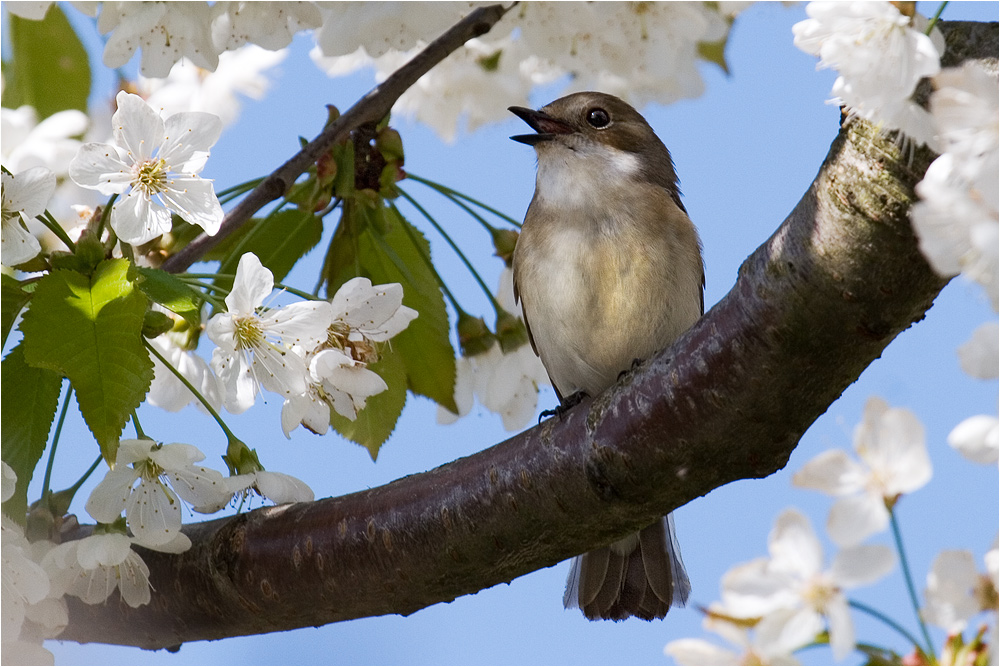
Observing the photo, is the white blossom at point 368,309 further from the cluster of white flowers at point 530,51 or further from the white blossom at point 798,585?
the white blossom at point 798,585

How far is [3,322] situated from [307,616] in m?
1.06

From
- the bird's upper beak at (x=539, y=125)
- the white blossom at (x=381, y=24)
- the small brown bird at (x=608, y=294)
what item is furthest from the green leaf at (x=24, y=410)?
the bird's upper beak at (x=539, y=125)

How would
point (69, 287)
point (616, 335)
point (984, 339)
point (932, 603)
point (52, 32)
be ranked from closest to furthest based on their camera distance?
1. point (984, 339)
2. point (932, 603)
3. point (69, 287)
4. point (52, 32)
5. point (616, 335)

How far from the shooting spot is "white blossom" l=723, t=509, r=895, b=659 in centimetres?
151

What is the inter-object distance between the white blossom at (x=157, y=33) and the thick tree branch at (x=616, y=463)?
1217 mm

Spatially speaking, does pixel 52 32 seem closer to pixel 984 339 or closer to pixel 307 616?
pixel 307 616

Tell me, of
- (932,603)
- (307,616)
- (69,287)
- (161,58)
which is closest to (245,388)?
(69,287)

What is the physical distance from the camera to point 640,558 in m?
3.78

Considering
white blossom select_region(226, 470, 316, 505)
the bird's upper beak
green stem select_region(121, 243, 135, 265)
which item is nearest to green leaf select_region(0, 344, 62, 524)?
green stem select_region(121, 243, 135, 265)

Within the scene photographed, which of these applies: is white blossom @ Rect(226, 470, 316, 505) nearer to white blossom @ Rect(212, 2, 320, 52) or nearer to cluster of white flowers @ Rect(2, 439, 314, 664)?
cluster of white flowers @ Rect(2, 439, 314, 664)

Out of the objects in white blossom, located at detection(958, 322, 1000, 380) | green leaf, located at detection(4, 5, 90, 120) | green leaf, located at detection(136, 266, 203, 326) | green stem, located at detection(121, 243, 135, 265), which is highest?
green leaf, located at detection(4, 5, 90, 120)

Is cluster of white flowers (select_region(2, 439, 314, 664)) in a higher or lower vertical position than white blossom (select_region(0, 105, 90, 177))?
lower


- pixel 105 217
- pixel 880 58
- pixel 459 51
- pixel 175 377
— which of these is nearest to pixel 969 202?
pixel 880 58

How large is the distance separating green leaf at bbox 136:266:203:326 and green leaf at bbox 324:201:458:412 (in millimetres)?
821
